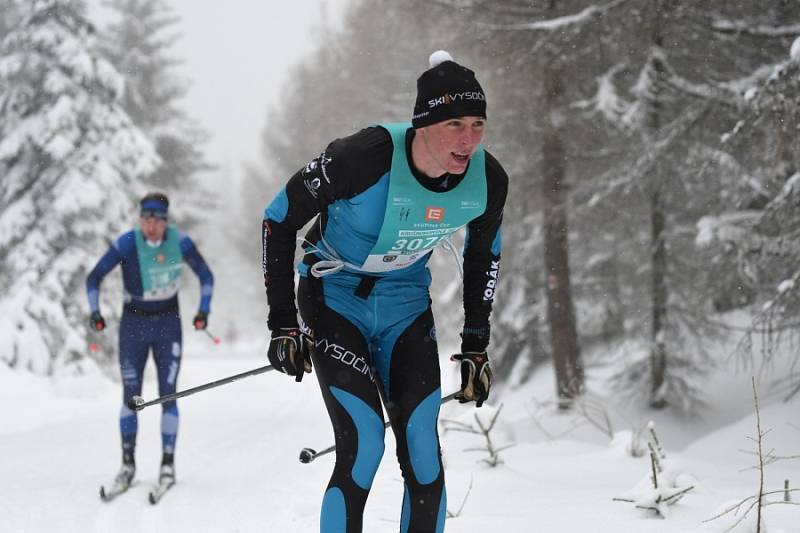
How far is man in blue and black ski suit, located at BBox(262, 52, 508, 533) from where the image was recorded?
128 inches

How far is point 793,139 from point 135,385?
20.3ft

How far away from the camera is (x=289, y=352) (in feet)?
10.7

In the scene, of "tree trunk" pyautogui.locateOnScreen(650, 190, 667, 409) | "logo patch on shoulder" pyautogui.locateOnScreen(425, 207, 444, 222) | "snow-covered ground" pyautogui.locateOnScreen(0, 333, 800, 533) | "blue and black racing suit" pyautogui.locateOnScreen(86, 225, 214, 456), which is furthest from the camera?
"tree trunk" pyautogui.locateOnScreen(650, 190, 667, 409)

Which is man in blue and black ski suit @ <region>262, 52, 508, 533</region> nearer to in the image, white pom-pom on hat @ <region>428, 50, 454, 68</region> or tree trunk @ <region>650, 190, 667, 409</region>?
white pom-pom on hat @ <region>428, 50, 454, 68</region>

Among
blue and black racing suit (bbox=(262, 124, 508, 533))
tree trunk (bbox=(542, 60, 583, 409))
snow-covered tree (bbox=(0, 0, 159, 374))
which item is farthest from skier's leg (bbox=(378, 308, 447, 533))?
snow-covered tree (bbox=(0, 0, 159, 374))

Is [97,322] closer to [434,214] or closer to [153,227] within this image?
[153,227]

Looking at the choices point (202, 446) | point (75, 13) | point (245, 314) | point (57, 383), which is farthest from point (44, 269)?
point (245, 314)

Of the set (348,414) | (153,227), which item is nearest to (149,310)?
(153,227)

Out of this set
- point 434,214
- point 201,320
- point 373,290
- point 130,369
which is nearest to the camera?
point 434,214

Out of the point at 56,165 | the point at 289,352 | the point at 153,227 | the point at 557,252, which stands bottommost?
the point at 289,352

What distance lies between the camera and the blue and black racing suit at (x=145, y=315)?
21.4ft

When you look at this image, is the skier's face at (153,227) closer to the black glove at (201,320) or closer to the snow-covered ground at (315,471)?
the black glove at (201,320)

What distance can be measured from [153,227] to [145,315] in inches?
32.0

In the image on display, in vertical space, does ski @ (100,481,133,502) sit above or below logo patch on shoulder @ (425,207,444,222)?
below
